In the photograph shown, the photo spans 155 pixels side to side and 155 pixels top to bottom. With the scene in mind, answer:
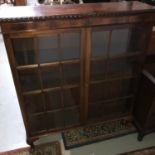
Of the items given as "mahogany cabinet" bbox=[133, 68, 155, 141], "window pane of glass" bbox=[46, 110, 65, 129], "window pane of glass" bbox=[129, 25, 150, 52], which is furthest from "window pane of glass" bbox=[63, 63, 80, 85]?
"mahogany cabinet" bbox=[133, 68, 155, 141]

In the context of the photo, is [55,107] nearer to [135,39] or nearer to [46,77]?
[46,77]

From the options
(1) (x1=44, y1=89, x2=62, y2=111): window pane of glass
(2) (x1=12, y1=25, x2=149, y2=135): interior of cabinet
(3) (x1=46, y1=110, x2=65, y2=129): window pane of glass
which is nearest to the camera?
(2) (x1=12, y1=25, x2=149, y2=135): interior of cabinet

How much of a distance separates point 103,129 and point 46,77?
0.89 metres

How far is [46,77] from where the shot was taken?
4.61ft

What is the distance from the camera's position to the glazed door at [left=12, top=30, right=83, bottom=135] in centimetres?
123

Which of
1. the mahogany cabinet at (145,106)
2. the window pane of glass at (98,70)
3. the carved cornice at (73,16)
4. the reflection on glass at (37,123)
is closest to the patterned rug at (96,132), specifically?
the mahogany cabinet at (145,106)

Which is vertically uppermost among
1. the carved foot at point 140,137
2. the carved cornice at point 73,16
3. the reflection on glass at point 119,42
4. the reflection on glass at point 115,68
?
the carved cornice at point 73,16

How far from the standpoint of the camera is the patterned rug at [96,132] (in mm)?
1753

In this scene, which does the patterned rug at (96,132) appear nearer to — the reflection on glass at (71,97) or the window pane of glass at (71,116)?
the window pane of glass at (71,116)

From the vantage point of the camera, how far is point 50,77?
141cm

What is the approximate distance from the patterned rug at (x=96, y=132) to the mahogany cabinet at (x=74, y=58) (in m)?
0.17

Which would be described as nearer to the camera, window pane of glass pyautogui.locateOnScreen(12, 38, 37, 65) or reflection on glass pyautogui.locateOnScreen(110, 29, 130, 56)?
window pane of glass pyautogui.locateOnScreen(12, 38, 37, 65)

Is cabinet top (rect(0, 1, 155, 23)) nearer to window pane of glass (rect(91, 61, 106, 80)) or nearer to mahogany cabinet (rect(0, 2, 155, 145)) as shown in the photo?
mahogany cabinet (rect(0, 2, 155, 145))

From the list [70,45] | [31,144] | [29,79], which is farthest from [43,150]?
[70,45]
